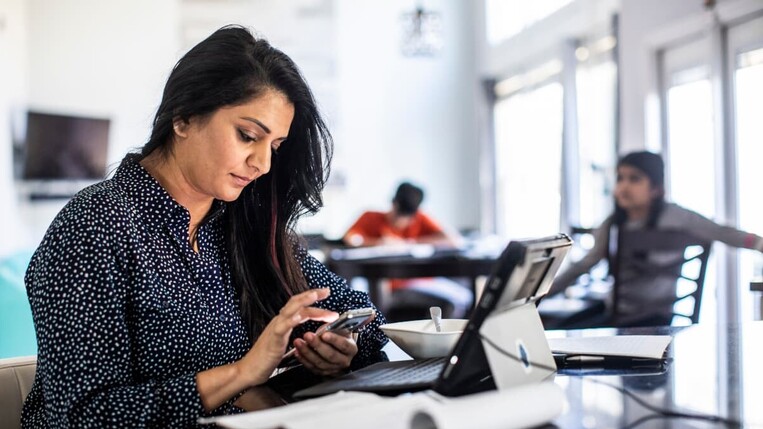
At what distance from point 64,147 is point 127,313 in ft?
17.7

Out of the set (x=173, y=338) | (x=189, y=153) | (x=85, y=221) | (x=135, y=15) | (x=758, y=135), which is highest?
(x=135, y=15)

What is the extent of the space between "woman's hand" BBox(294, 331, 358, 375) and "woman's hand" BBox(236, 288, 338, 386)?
18 centimetres

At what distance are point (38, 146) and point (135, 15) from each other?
1.74 m

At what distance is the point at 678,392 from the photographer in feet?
4.02

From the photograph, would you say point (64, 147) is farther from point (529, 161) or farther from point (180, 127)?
point (180, 127)

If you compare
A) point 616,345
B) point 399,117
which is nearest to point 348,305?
point 616,345

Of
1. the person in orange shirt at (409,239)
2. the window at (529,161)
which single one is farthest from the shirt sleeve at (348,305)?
the window at (529,161)

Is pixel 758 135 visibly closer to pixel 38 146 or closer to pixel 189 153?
pixel 189 153

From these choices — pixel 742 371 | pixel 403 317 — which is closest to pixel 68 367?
pixel 742 371

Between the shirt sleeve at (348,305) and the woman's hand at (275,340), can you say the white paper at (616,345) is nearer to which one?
the shirt sleeve at (348,305)

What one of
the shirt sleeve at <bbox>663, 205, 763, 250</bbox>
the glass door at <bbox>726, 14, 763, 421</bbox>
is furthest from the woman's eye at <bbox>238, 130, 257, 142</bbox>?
the glass door at <bbox>726, 14, 763, 421</bbox>

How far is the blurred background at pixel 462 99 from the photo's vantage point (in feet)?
15.1

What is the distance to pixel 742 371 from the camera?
1.38 meters

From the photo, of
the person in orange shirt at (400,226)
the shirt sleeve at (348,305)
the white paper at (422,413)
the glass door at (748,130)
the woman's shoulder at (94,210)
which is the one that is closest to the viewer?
the white paper at (422,413)
